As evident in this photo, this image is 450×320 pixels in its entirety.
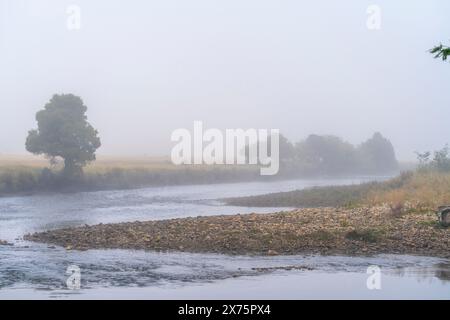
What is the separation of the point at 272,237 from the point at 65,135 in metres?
52.0

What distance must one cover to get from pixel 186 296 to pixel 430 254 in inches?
459

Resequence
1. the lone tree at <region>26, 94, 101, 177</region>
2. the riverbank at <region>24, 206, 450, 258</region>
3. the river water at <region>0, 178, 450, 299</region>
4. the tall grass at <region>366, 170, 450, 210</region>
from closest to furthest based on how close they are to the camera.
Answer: the river water at <region>0, 178, 450, 299</region>, the riverbank at <region>24, 206, 450, 258</region>, the tall grass at <region>366, 170, 450, 210</region>, the lone tree at <region>26, 94, 101, 177</region>

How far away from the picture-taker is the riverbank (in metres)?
24.0

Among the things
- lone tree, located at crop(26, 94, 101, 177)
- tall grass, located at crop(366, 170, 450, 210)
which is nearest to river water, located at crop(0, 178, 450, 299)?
tall grass, located at crop(366, 170, 450, 210)

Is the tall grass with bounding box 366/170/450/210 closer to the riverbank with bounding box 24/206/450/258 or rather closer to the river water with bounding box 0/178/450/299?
the riverbank with bounding box 24/206/450/258

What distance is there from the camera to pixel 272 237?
83.4 feet

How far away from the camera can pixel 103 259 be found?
21.8 meters

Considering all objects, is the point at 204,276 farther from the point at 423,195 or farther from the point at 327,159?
the point at 327,159

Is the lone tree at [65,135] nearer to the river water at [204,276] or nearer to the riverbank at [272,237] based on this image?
the riverbank at [272,237]

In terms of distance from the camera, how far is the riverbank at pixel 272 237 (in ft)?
78.7

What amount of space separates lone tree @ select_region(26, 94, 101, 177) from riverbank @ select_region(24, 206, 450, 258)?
43942 mm

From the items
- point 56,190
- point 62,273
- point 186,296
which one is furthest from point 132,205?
point 186,296
